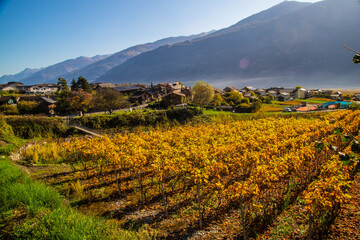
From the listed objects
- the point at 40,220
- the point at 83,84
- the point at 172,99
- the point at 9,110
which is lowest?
the point at 40,220

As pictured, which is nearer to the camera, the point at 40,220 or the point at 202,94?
the point at 40,220

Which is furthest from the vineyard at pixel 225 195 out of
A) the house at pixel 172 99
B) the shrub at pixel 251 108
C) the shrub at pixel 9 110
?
the house at pixel 172 99

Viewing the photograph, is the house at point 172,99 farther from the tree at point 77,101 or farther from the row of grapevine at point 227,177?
the row of grapevine at point 227,177

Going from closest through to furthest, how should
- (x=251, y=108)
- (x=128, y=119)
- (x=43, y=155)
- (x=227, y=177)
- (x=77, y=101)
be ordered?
(x=227, y=177) → (x=43, y=155) → (x=128, y=119) → (x=77, y=101) → (x=251, y=108)

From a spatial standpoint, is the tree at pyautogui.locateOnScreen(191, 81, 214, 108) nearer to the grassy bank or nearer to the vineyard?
the vineyard

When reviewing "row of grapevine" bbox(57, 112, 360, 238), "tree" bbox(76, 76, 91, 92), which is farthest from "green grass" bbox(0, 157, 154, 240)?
"tree" bbox(76, 76, 91, 92)

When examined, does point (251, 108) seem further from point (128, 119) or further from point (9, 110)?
point (9, 110)

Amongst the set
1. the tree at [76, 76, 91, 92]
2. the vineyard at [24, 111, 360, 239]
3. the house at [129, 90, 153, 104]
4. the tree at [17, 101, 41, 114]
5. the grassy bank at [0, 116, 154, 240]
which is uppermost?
the tree at [76, 76, 91, 92]

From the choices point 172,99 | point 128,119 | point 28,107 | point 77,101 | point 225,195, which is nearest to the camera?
point 225,195

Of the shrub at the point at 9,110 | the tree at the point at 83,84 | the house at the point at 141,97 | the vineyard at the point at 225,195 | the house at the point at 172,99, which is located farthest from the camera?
the tree at the point at 83,84

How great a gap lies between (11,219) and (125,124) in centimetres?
2978

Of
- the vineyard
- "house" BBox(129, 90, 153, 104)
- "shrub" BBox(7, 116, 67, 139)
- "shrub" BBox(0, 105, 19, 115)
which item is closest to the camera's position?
the vineyard

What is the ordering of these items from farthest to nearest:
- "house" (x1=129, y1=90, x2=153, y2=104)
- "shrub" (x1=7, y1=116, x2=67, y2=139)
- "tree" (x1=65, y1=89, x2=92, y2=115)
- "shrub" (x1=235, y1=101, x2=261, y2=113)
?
1. "house" (x1=129, y1=90, x2=153, y2=104)
2. "shrub" (x1=235, y1=101, x2=261, y2=113)
3. "tree" (x1=65, y1=89, x2=92, y2=115)
4. "shrub" (x1=7, y1=116, x2=67, y2=139)

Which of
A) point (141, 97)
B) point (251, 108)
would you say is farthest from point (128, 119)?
point (251, 108)
